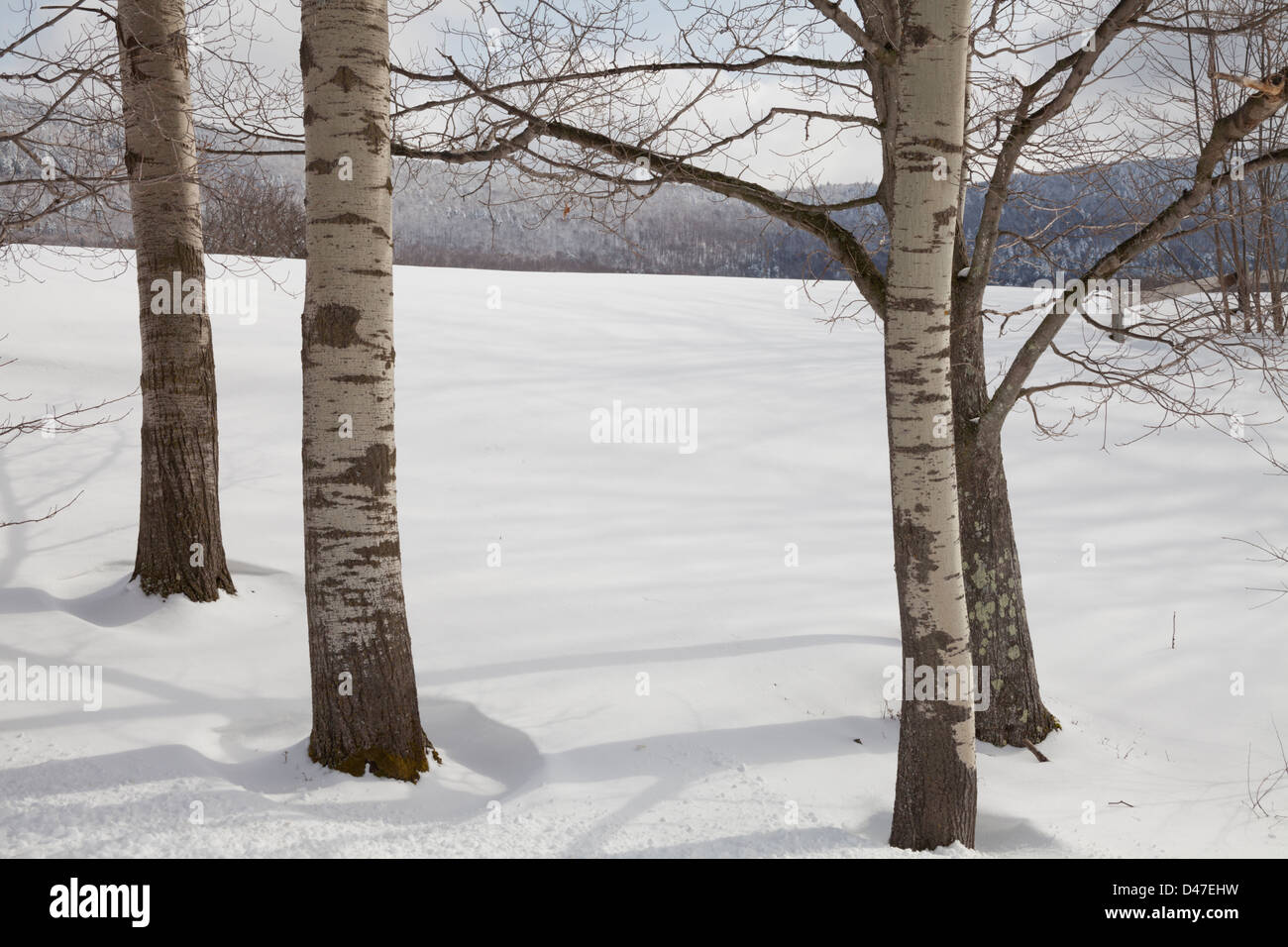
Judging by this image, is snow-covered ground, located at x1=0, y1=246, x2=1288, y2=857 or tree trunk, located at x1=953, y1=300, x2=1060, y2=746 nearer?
snow-covered ground, located at x1=0, y1=246, x2=1288, y2=857

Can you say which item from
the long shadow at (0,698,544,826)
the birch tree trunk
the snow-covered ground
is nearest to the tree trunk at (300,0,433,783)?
the long shadow at (0,698,544,826)

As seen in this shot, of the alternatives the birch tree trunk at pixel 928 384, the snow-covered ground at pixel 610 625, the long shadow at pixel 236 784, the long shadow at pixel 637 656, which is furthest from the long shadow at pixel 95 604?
the birch tree trunk at pixel 928 384

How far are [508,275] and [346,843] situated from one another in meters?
19.0

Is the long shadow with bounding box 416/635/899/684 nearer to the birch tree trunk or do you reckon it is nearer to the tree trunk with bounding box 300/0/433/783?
the tree trunk with bounding box 300/0/433/783

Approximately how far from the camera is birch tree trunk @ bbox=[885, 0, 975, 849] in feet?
11.1

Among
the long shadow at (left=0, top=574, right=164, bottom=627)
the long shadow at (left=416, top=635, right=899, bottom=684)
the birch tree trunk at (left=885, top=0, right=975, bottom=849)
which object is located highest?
the birch tree trunk at (left=885, top=0, right=975, bottom=849)

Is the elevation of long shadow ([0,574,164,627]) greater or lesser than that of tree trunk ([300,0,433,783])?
lesser

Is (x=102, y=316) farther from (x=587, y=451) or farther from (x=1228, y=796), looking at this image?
(x=1228, y=796)

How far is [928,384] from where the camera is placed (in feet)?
11.4

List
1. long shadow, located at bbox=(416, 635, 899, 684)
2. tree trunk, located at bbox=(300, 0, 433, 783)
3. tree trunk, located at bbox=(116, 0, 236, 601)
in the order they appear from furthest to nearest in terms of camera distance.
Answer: tree trunk, located at bbox=(116, 0, 236, 601), long shadow, located at bbox=(416, 635, 899, 684), tree trunk, located at bbox=(300, 0, 433, 783)

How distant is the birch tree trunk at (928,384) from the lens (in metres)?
3.37

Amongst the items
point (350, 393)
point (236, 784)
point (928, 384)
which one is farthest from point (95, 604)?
point (928, 384)

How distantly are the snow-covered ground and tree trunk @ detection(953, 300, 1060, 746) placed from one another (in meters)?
0.29

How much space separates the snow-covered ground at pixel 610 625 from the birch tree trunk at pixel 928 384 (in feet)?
1.75
